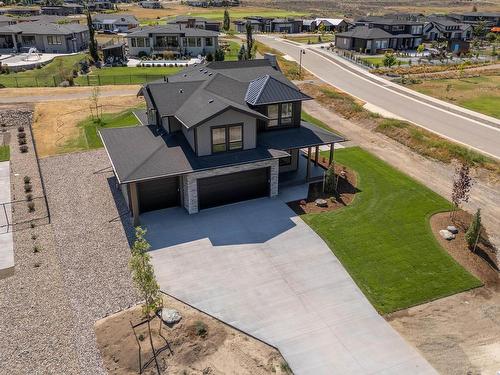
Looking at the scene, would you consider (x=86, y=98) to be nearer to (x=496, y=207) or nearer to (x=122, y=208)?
(x=122, y=208)

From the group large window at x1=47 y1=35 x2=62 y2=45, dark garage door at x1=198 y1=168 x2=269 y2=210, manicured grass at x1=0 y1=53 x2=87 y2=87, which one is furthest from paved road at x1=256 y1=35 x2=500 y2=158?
large window at x1=47 y1=35 x2=62 y2=45

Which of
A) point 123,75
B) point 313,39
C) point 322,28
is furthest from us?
point 322,28

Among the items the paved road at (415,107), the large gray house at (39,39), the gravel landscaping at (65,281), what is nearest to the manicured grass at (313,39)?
the paved road at (415,107)

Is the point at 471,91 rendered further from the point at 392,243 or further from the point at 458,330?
the point at 458,330

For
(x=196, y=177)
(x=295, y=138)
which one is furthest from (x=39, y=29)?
(x=196, y=177)

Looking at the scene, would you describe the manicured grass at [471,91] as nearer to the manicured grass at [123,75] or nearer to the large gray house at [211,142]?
the large gray house at [211,142]

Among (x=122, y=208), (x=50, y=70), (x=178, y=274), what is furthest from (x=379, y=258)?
(x=50, y=70)

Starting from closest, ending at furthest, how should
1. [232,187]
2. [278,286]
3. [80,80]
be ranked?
[278,286] < [232,187] < [80,80]

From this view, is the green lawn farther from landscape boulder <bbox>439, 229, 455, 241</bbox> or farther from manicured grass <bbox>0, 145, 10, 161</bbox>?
landscape boulder <bbox>439, 229, 455, 241</bbox>
